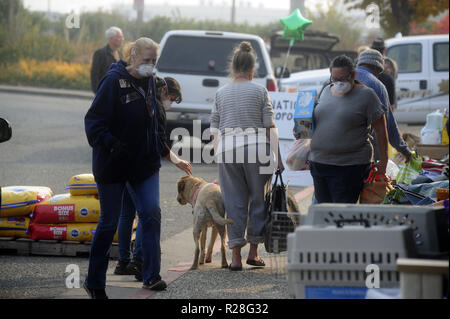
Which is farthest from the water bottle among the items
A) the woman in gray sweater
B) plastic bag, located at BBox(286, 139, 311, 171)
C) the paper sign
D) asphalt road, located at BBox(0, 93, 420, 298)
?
plastic bag, located at BBox(286, 139, 311, 171)

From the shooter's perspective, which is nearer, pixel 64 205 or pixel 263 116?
pixel 263 116

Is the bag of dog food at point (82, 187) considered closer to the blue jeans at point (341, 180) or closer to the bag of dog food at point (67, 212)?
the bag of dog food at point (67, 212)

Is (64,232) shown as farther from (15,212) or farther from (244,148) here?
(244,148)

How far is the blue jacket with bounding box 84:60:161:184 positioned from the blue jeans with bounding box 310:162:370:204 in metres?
1.29

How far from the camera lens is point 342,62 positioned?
5.95m

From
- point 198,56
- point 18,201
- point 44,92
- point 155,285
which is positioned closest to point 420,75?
point 198,56

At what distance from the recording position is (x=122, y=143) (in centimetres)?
552

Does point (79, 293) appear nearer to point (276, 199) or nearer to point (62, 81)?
point (276, 199)

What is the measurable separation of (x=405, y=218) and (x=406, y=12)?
22.3m

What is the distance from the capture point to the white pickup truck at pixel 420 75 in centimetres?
1742

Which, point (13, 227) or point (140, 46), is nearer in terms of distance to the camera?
point (140, 46)
